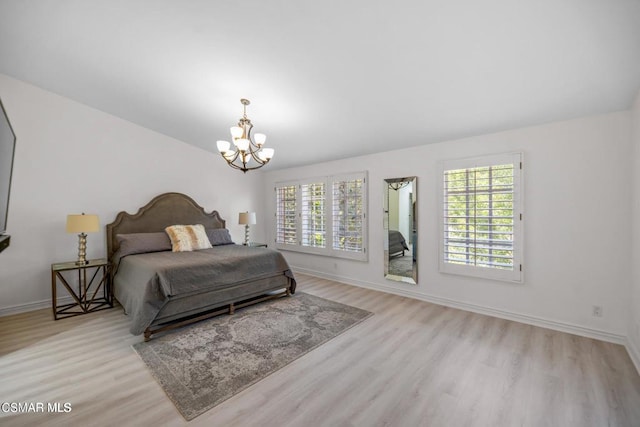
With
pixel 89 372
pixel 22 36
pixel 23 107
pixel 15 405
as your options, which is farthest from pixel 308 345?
pixel 23 107

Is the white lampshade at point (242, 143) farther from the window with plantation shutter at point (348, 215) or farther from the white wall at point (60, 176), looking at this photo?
the white wall at point (60, 176)

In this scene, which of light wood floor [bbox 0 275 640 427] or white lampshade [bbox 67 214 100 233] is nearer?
light wood floor [bbox 0 275 640 427]

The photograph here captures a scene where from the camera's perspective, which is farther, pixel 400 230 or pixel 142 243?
pixel 400 230

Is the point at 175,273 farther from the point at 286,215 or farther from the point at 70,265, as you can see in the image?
the point at 286,215

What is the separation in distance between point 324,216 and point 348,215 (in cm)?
53

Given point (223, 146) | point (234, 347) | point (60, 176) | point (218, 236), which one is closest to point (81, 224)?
point (60, 176)

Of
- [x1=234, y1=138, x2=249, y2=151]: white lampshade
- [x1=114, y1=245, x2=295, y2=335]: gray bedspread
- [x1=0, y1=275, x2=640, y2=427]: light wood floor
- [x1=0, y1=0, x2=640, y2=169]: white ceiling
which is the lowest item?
[x1=0, y1=275, x2=640, y2=427]: light wood floor

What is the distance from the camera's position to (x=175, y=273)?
9.76 feet

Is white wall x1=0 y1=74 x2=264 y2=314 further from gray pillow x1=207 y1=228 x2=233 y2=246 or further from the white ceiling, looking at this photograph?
gray pillow x1=207 y1=228 x2=233 y2=246

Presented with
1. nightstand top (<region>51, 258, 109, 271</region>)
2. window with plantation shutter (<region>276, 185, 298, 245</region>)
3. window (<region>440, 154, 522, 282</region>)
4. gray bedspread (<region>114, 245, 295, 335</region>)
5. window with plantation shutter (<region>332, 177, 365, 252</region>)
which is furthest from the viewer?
window with plantation shutter (<region>276, 185, 298, 245</region>)

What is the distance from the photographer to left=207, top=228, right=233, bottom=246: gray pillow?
4.85 m

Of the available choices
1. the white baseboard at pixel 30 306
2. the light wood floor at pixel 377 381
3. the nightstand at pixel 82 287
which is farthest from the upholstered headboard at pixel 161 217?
the light wood floor at pixel 377 381

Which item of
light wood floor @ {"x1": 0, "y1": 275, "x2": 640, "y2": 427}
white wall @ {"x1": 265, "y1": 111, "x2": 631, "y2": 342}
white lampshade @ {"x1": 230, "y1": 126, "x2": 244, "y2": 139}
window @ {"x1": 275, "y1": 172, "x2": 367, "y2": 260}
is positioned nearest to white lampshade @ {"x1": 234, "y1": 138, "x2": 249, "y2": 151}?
white lampshade @ {"x1": 230, "y1": 126, "x2": 244, "y2": 139}

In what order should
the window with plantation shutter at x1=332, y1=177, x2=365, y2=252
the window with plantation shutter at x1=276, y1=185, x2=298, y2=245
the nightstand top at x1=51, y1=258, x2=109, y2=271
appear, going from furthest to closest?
1. the window with plantation shutter at x1=276, y1=185, x2=298, y2=245
2. the window with plantation shutter at x1=332, y1=177, x2=365, y2=252
3. the nightstand top at x1=51, y1=258, x2=109, y2=271
